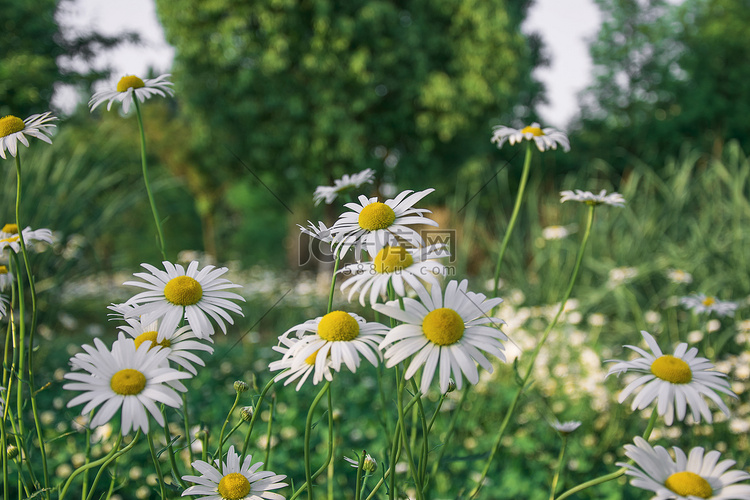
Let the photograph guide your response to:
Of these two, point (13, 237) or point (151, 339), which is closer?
point (151, 339)

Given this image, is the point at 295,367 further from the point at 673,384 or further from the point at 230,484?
the point at 673,384

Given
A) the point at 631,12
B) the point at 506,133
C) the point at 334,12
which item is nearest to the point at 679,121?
the point at 631,12

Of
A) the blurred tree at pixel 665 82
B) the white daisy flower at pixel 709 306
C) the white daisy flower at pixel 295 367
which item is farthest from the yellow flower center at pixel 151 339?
the blurred tree at pixel 665 82

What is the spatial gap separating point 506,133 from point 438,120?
10.4 m

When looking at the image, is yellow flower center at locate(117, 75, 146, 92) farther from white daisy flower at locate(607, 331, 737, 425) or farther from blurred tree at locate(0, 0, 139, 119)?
blurred tree at locate(0, 0, 139, 119)

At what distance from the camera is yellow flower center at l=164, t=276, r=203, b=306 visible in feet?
3.64

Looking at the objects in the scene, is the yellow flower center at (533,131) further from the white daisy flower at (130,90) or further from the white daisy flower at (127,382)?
the white daisy flower at (127,382)

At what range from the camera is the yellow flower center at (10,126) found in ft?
4.35

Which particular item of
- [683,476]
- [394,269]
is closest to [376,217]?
[394,269]

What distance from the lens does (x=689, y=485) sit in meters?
0.89

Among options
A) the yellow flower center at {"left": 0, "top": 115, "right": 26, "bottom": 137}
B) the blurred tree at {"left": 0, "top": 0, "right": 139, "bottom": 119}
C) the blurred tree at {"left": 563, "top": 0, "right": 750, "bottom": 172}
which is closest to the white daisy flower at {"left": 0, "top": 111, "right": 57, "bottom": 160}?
the yellow flower center at {"left": 0, "top": 115, "right": 26, "bottom": 137}

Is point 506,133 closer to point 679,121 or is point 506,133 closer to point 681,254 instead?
point 681,254

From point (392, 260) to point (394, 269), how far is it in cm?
2

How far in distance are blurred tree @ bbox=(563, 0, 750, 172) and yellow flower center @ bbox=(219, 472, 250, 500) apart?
1783cm
